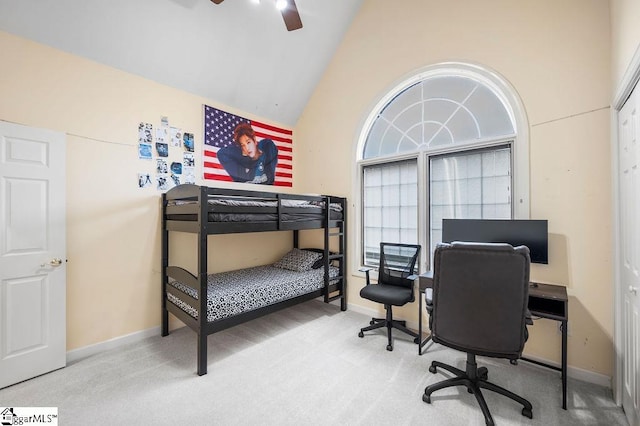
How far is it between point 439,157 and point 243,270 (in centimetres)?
282

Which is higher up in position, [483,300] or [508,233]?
[508,233]

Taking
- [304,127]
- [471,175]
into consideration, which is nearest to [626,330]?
[471,175]

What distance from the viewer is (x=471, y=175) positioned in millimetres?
2811

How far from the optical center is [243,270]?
11.6ft

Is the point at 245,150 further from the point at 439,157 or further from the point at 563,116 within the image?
the point at 563,116

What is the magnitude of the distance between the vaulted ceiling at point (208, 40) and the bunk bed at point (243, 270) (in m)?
1.43

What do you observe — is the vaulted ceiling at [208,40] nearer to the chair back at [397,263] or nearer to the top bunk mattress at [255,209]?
the top bunk mattress at [255,209]

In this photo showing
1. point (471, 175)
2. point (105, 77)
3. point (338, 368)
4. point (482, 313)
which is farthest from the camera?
point (471, 175)

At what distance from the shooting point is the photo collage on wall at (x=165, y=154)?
2.81m

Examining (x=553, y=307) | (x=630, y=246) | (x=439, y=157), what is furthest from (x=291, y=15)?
(x=553, y=307)

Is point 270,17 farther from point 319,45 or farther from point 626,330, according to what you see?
point 626,330

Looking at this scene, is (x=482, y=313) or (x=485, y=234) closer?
(x=482, y=313)

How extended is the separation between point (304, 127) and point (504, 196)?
9.41ft

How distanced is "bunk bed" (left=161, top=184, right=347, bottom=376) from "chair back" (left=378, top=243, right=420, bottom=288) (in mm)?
613
